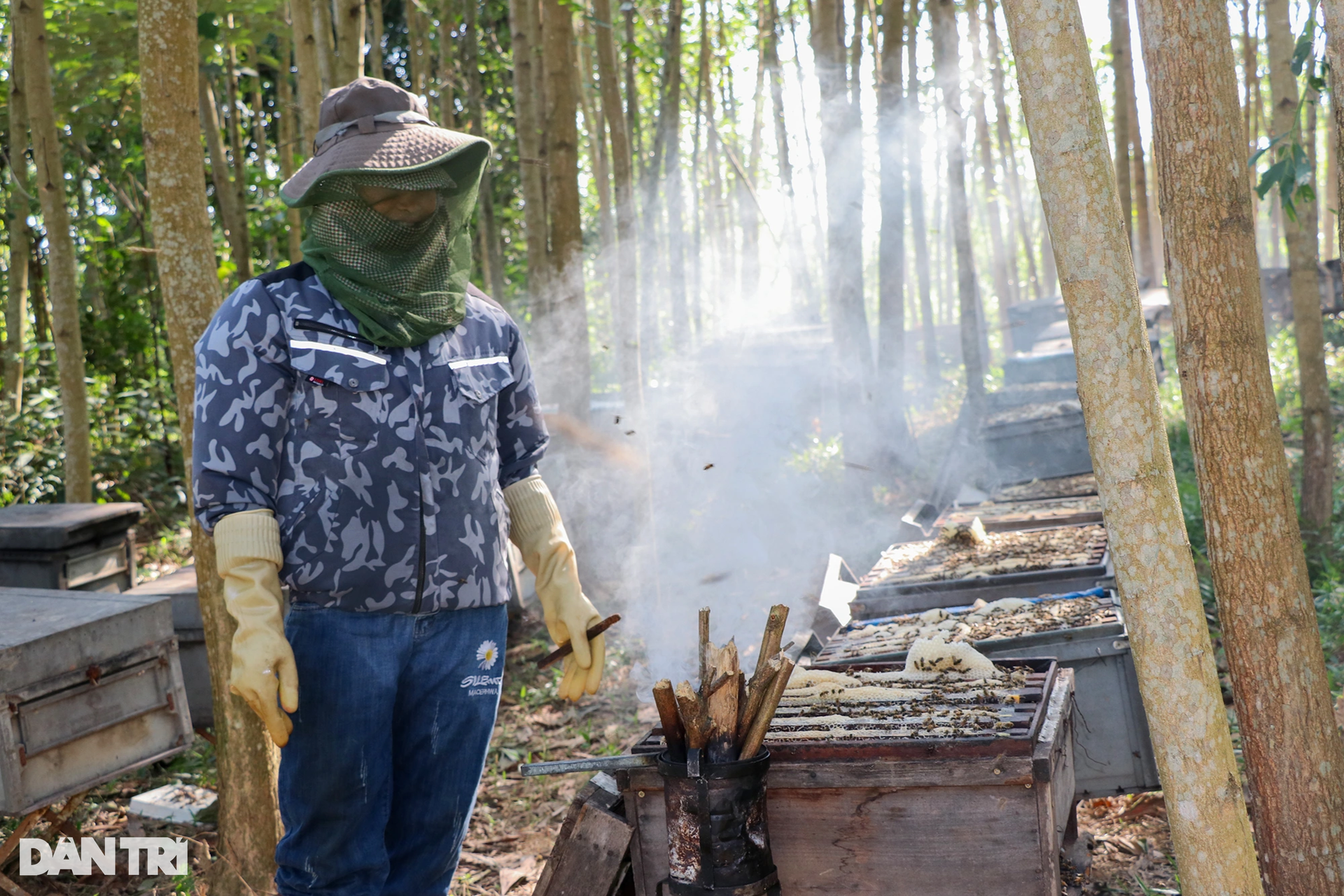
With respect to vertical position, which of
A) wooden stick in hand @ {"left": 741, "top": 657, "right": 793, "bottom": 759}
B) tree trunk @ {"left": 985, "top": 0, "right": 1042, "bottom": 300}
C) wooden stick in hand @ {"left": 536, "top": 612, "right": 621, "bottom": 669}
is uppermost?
tree trunk @ {"left": 985, "top": 0, "right": 1042, "bottom": 300}

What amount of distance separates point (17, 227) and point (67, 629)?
6.34 m

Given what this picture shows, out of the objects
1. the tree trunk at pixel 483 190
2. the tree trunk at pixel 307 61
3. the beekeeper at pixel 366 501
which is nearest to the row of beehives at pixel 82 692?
the beekeeper at pixel 366 501

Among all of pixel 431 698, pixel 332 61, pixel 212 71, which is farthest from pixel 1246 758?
pixel 212 71

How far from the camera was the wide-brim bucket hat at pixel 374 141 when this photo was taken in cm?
253

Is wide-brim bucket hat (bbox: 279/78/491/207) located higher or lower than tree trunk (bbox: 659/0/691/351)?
lower

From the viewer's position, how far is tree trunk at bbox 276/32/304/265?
24.4 feet

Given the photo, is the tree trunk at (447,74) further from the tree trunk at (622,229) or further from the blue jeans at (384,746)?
the blue jeans at (384,746)

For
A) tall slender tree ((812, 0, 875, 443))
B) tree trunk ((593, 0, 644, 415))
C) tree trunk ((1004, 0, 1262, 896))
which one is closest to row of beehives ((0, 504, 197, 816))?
tree trunk ((1004, 0, 1262, 896))

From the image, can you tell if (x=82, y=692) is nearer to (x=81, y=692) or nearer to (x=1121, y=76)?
(x=81, y=692)

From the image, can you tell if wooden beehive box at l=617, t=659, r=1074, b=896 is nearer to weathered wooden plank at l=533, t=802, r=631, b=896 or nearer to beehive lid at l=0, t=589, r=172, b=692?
weathered wooden plank at l=533, t=802, r=631, b=896

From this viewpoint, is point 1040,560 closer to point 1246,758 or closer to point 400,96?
point 1246,758

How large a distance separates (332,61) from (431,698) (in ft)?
15.9

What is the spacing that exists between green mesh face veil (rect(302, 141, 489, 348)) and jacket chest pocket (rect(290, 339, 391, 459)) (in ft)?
0.33

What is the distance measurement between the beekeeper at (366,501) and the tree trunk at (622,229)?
4754mm
